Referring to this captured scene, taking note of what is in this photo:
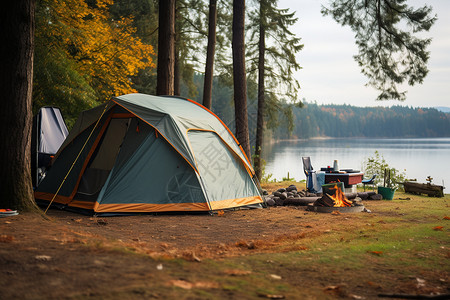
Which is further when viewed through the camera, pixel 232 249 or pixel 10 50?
pixel 10 50

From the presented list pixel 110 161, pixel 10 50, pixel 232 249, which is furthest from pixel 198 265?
pixel 110 161

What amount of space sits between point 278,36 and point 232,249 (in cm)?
1386

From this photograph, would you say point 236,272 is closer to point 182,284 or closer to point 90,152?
point 182,284

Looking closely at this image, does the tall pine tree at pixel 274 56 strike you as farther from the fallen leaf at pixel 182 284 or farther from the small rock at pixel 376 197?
the fallen leaf at pixel 182 284

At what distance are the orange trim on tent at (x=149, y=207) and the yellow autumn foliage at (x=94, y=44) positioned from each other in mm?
7579

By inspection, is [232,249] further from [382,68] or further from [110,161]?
[382,68]

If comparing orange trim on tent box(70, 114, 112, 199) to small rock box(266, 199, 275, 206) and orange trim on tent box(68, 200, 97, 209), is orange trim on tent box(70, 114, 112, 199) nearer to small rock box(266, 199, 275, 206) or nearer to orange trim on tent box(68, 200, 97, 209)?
orange trim on tent box(68, 200, 97, 209)

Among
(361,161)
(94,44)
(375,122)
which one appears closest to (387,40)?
(94,44)

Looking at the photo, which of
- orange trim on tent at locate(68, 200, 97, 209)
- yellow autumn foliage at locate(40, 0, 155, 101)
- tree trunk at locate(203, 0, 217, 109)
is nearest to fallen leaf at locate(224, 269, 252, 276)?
orange trim on tent at locate(68, 200, 97, 209)

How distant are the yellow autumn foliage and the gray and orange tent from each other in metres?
5.66

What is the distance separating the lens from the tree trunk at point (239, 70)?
11953 mm

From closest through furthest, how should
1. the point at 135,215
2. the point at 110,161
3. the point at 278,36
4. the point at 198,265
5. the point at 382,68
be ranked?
the point at 198,265 < the point at 135,215 < the point at 110,161 < the point at 382,68 < the point at 278,36

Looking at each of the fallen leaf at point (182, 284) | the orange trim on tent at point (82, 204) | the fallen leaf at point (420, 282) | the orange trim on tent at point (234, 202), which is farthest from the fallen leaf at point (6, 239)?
the orange trim on tent at point (234, 202)

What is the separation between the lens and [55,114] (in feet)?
34.0
